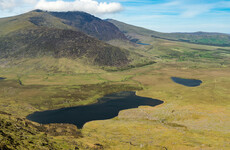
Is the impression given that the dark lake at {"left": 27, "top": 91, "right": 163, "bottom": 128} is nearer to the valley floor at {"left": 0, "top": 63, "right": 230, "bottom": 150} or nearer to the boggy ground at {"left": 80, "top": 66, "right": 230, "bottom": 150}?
the valley floor at {"left": 0, "top": 63, "right": 230, "bottom": 150}

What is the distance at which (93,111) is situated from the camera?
154125mm

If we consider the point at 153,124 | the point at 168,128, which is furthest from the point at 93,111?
the point at 168,128

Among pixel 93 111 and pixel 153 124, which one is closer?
pixel 153 124

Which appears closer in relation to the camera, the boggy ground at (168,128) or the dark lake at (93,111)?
the boggy ground at (168,128)

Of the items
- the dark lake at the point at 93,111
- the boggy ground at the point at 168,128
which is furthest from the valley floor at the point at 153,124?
the dark lake at the point at 93,111

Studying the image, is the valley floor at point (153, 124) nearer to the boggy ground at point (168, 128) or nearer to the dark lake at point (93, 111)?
the boggy ground at point (168, 128)

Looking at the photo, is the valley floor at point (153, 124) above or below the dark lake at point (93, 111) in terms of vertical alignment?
above

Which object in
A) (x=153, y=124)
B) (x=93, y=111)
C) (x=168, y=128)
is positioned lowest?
(x=93, y=111)

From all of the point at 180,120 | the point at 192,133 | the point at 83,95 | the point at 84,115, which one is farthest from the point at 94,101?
the point at 192,133

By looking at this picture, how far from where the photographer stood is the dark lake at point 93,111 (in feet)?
443

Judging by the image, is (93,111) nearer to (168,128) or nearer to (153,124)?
(153,124)

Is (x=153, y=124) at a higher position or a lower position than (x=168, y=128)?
lower

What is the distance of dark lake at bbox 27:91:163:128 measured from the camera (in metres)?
135

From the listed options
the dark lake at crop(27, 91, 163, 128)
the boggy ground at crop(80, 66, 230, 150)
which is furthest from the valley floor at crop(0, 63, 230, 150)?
the dark lake at crop(27, 91, 163, 128)
